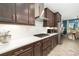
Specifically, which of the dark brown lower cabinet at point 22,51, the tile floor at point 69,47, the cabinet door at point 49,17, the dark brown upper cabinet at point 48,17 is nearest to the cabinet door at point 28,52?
the dark brown lower cabinet at point 22,51

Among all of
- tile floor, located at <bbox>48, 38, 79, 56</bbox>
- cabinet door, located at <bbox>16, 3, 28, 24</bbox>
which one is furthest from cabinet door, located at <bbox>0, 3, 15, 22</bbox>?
tile floor, located at <bbox>48, 38, 79, 56</bbox>

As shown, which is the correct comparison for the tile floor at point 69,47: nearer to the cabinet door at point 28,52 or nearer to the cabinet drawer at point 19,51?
the cabinet door at point 28,52

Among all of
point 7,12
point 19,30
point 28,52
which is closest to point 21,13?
point 7,12

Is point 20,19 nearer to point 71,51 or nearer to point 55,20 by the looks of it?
point 71,51

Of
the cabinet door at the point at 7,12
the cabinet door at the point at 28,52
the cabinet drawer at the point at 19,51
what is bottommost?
the cabinet door at the point at 28,52

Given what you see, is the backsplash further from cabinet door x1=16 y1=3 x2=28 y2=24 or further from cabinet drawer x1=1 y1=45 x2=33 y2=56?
cabinet drawer x1=1 y1=45 x2=33 y2=56

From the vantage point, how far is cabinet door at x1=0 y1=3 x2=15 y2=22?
1649 millimetres

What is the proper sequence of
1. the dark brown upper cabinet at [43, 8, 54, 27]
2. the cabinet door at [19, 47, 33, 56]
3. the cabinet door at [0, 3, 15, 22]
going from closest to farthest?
the cabinet door at [0, 3, 15, 22], the cabinet door at [19, 47, 33, 56], the dark brown upper cabinet at [43, 8, 54, 27]

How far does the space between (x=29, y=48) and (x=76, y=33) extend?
2.16 metres

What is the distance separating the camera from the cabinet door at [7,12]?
165 centimetres

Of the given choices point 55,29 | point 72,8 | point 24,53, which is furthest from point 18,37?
point 55,29

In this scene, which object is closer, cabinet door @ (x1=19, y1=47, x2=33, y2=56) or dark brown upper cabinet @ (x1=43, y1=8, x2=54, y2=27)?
cabinet door @ (x1=19, y1=47, x2=33, y2=56)

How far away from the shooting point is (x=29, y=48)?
2.11 meters

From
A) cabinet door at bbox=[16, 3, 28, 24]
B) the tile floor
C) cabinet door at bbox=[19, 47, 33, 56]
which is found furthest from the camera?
the tile floor
